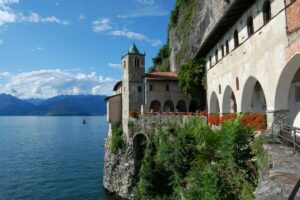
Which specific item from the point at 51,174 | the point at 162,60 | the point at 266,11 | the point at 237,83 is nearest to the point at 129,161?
the point at 51,174

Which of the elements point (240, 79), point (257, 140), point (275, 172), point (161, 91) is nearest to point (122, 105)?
point (161, 91)

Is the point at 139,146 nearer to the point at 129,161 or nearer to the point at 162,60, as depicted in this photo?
the point at 129,161

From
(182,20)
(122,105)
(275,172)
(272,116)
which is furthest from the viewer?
(182,20)

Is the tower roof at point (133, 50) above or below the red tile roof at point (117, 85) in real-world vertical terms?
above

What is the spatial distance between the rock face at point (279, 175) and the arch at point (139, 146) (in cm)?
2690

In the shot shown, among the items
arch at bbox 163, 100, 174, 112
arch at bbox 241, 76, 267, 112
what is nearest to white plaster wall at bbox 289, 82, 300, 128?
arch at bbox 241, 76, 267, 112

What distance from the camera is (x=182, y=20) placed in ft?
169

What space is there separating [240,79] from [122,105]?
26.5 metres

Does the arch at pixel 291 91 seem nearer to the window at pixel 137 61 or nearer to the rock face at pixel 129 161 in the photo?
the rock face at pixel 129 161

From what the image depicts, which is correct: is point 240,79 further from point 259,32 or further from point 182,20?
point 182,20

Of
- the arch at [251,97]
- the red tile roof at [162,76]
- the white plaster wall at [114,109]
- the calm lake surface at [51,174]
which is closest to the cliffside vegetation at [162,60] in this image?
the red tile roof at [162,76]

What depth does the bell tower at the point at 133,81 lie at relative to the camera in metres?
39.9

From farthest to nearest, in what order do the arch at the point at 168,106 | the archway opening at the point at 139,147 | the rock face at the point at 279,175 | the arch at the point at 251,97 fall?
the arch at the point at 168,106, the archway opening at the point at 139,147, the arch at the point at 251,97, the rock face at the point at 279,175

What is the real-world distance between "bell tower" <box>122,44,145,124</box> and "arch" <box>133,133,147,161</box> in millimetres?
4406
